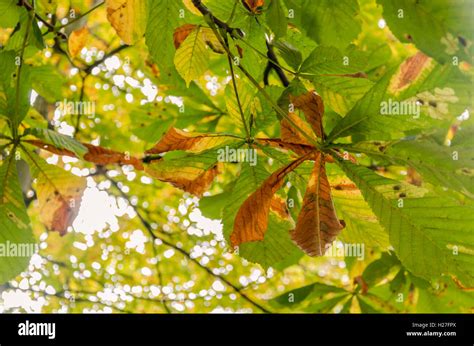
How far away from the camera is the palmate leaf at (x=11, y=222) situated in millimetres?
610

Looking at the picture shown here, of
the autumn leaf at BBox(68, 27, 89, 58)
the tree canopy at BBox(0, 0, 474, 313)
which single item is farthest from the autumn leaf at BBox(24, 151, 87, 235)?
the autumn leaf at BBox(68, 27, 89, 58)

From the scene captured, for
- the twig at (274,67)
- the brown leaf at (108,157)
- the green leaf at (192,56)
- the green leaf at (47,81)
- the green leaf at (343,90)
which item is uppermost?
the green leaf at (47,81)

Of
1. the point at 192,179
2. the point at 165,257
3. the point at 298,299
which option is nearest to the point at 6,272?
the point at 192,179

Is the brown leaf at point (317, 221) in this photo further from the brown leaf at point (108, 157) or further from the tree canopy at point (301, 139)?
the brown leaf at point (108, 157)

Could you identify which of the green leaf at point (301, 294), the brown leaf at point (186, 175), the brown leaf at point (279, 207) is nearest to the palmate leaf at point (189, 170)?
the brown leaf at point (186, 175)

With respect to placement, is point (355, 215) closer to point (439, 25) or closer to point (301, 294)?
point (439, 25)

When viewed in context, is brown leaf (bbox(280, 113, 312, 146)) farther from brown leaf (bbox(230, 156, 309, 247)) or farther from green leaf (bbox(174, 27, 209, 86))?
green leaf (bbox(174, 27, 209, 86))

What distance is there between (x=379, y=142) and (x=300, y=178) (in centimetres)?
14

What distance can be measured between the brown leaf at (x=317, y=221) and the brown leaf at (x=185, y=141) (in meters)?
0.17

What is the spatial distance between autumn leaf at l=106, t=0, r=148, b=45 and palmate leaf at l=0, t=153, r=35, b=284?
0.80 feet

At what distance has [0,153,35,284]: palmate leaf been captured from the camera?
0.61 m

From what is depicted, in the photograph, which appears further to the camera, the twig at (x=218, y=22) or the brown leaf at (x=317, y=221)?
the twig at (x=218, y=22)

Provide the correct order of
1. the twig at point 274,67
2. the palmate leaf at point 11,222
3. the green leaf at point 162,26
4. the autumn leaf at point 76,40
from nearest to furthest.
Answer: the palmate leaf at point 11,222 < the green leaf at point 162,26 < the twig at point 274,67 < the autumn leaf at point 76,40

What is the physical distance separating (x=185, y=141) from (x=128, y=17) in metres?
0.23
